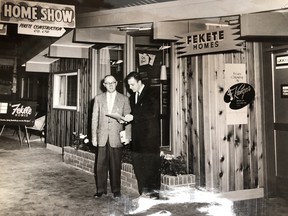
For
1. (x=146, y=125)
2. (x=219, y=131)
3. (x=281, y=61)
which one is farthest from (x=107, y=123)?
(x=281, y=61)

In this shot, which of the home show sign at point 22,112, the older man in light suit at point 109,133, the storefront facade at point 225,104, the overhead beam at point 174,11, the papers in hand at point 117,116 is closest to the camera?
the overhead beam at point 174,11

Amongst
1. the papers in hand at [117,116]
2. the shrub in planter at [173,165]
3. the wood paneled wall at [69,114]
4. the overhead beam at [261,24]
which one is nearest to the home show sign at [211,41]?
the overhead beam at [261,24]

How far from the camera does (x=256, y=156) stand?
17.0 ft

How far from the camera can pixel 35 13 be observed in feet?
14.0

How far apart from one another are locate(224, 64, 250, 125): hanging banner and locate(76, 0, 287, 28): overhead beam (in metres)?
1.06

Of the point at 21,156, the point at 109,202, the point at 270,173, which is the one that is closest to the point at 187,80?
the point at 270,173

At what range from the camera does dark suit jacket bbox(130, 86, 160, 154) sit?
14.9ft

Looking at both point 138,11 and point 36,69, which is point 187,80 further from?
point 36,69

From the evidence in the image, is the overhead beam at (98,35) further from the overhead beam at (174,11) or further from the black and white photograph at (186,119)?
the overhead beam at (174,11)

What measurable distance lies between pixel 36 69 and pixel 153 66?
540 cm

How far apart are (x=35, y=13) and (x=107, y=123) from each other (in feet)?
6.39

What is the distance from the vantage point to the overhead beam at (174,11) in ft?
13.5

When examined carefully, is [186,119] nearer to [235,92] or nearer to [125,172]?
[235,92]

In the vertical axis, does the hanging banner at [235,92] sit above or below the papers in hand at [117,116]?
above
